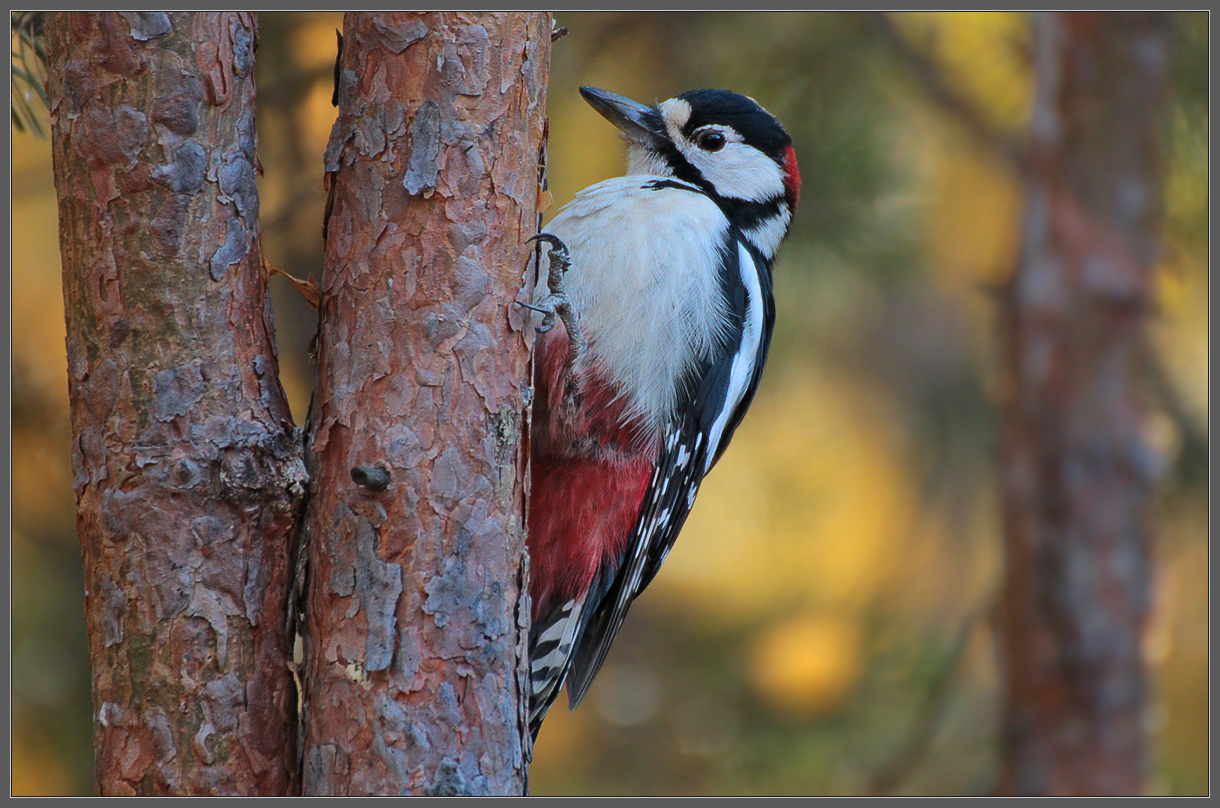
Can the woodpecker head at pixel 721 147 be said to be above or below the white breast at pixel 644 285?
above

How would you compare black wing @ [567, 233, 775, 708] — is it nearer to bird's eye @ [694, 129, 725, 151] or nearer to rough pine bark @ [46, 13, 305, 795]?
bird's eye @ [694, 129, 725, 151]

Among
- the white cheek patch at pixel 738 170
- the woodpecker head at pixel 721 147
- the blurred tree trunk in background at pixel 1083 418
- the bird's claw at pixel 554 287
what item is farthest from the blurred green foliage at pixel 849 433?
the bird's claw at pixel 554 287

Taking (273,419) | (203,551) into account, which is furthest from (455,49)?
(203,551)

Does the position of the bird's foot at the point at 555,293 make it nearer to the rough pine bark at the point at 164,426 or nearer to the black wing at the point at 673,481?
the black wing at the point at 673,481

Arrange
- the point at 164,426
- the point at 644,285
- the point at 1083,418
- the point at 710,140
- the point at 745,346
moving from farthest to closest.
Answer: the point at 1083,418 < the point at 710,140 < the point at 745,346 < the point at 644,285 < the point at 164,426

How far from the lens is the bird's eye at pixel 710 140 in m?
2.44

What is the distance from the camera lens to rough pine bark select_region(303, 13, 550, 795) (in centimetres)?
137

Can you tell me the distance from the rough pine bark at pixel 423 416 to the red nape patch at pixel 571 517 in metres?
0.56

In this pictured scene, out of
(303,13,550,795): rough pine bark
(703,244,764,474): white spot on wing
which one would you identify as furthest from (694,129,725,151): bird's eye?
(303,13,550,795): rough pine bark

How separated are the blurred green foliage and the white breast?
0.86 metres

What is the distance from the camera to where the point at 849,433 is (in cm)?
405

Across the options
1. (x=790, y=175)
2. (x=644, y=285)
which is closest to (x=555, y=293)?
(x=644, y=285)

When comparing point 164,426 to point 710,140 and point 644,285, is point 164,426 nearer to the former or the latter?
point 644,285

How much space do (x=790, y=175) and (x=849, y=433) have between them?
5.85 feet
